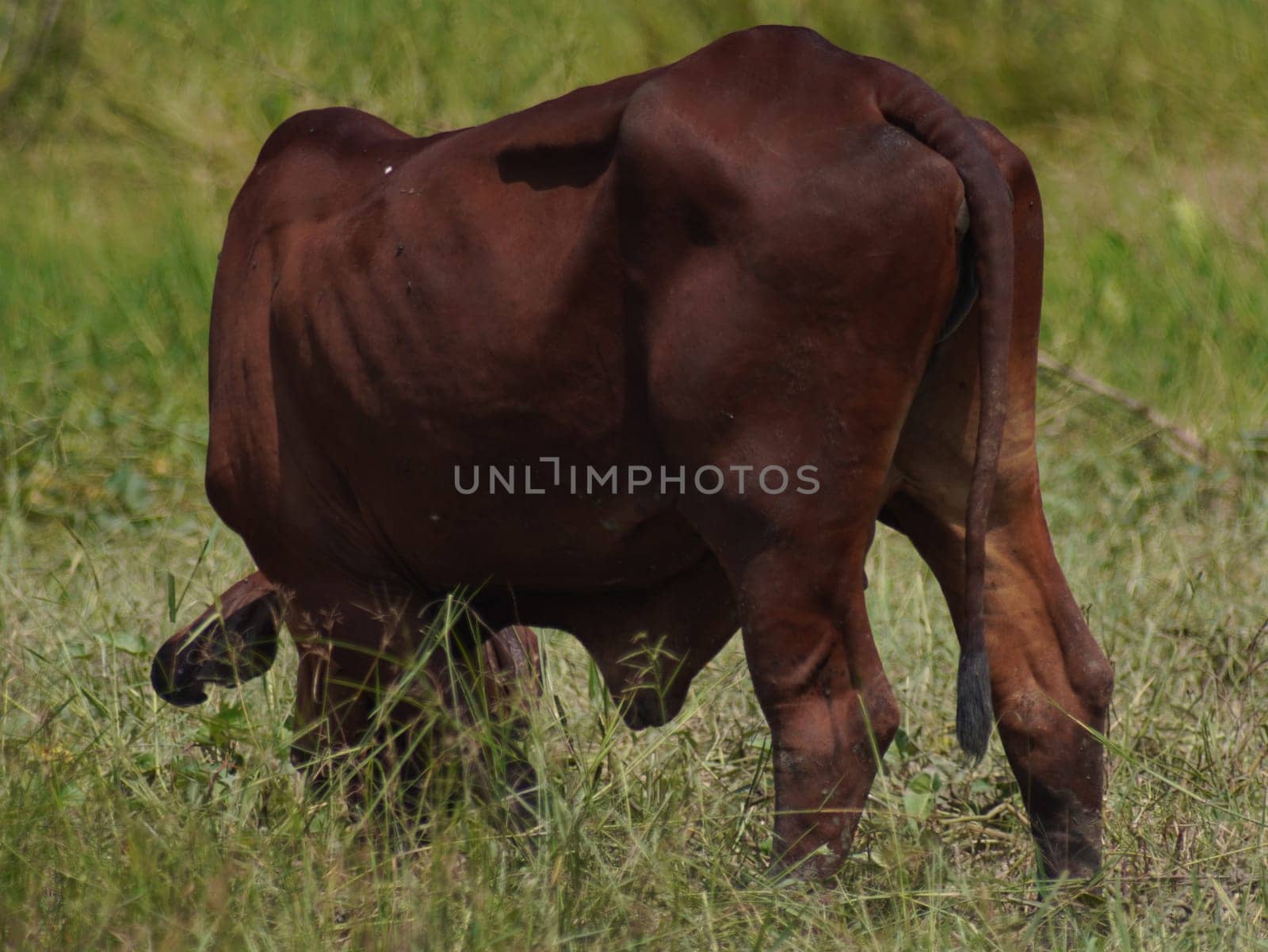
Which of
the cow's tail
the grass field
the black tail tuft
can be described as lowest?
the grass field

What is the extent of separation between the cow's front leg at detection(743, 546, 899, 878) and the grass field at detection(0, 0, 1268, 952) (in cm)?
10

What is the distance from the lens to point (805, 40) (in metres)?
2.56

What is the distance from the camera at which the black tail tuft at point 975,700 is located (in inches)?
99.6

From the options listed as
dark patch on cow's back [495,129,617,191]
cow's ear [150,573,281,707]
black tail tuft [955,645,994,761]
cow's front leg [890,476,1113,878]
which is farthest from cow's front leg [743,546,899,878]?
cow's ear [150,573,281,707]

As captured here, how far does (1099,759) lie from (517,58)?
6.16m

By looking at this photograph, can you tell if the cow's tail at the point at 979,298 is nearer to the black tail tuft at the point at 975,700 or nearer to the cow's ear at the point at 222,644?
the black tail tuft at the point at 975,700

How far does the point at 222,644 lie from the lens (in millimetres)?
3254

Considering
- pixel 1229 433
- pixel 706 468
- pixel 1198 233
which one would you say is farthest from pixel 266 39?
pixel 706 468

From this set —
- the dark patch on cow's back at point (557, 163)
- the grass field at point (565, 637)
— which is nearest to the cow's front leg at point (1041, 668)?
the grass field at point (565, 637)

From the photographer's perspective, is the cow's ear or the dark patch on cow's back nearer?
the dark patch on cow's back

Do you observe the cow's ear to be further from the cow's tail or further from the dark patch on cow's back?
the cow's tail

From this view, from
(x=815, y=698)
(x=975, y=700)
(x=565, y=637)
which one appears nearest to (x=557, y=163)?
(x=815, y=698)

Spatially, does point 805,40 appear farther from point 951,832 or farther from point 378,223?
point 951,832

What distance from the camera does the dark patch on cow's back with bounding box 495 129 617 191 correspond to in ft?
8.52
